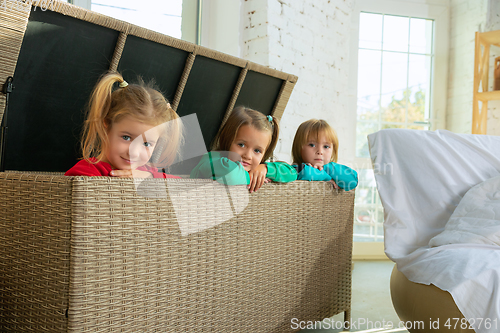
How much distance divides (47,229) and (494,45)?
369 centimetres

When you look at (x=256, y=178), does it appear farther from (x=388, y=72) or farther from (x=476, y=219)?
(x=388, y=72)

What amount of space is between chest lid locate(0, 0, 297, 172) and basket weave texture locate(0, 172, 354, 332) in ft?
1.31

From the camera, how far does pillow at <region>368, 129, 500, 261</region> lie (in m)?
1.42

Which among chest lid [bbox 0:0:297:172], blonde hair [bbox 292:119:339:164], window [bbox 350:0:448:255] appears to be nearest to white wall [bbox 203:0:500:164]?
window [bbox 350:0:448:255]

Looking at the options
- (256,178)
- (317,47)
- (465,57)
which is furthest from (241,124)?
(465,57)

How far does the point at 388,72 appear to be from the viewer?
333 cm

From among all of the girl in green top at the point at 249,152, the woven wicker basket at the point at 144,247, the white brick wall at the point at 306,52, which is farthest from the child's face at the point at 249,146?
the white brick wall at the point at 306,52

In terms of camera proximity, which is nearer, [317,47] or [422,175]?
[422,175]

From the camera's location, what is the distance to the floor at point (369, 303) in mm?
1658

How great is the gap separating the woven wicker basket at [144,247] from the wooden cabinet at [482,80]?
94.6 inches

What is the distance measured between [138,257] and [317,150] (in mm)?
1046

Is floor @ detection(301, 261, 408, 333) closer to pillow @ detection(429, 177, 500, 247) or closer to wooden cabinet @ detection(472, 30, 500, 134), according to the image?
pillow @ detection(429, 177, 500, 247)

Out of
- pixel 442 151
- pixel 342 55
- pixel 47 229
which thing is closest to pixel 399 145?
pixel 442 151

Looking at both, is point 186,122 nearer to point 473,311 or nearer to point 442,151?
point 442,151
